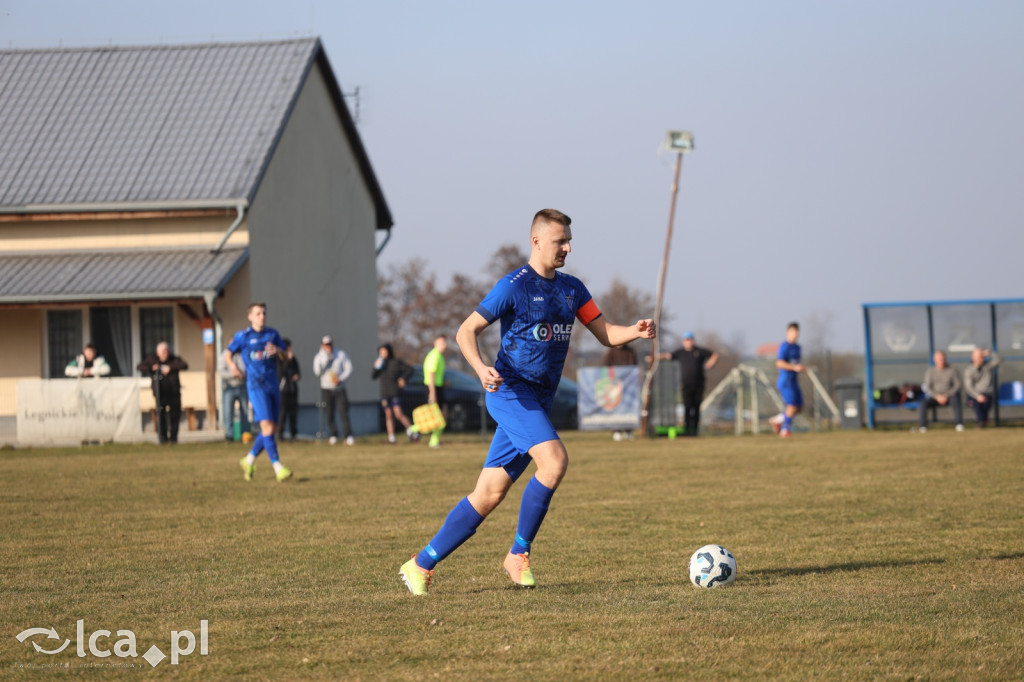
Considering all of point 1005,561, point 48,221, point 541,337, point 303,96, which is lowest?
point 1005,561

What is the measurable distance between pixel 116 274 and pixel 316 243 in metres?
6.89

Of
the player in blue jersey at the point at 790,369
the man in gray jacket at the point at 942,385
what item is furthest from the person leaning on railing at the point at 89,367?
the man in gray jacket at the point at 942,385

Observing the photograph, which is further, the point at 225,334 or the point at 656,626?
the point at 225,334

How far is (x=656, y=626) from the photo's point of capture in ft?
18.7

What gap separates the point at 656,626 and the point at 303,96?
27.6m

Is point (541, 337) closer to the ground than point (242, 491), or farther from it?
farther from it

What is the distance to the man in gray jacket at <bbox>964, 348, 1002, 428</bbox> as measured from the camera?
26.2 m

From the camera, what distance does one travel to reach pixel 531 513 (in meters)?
7.00

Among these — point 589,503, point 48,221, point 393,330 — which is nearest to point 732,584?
point 589,503

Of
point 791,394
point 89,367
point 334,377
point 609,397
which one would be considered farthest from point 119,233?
point 791,394

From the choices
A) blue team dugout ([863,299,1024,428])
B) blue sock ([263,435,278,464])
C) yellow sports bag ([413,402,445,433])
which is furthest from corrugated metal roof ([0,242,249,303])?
blue team dugout ([863,299,1024,428])

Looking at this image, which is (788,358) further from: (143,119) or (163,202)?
(143,119)

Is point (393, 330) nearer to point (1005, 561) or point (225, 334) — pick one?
point (225, 334)

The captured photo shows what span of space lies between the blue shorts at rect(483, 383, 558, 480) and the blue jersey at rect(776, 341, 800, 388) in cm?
1793
